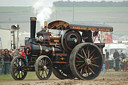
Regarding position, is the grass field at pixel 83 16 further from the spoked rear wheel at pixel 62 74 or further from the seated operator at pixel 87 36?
the seated operator at pixel 87 36

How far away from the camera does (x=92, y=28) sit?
15531 mm

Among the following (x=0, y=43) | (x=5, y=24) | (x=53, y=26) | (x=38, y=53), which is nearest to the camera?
(x=38, y=53)

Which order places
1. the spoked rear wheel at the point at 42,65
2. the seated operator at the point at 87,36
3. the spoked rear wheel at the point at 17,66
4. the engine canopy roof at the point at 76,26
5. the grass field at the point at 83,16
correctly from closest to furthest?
the spoked rear wheel at the point at 42,65 < the spoked rear wheel at the point at 17,66 < the engine canopy roof at the point at 76,26 < the seated operator at the point at 87,36 < the grass field at the point at 83,16

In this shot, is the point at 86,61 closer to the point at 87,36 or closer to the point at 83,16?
the point at 87,36

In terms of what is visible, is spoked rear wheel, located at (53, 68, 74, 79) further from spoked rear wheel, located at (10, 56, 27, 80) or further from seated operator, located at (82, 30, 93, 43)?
spoked rear wheel, located at (10, 56, 27, 80)

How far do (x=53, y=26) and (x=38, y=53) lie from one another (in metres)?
1.52

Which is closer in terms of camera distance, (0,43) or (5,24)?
(0,43)

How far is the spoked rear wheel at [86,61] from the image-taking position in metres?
14.7

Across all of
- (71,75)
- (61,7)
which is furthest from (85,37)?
(61,7)

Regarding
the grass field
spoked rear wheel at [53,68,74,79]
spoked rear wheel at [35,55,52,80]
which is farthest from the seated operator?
the grass field

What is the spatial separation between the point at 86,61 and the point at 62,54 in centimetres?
90

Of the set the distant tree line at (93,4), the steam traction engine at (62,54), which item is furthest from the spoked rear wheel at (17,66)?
the distant tree line at (93,4)

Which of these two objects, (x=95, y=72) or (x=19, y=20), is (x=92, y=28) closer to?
(x=95, y=72)

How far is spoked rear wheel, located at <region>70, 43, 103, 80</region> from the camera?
48.3 ft
